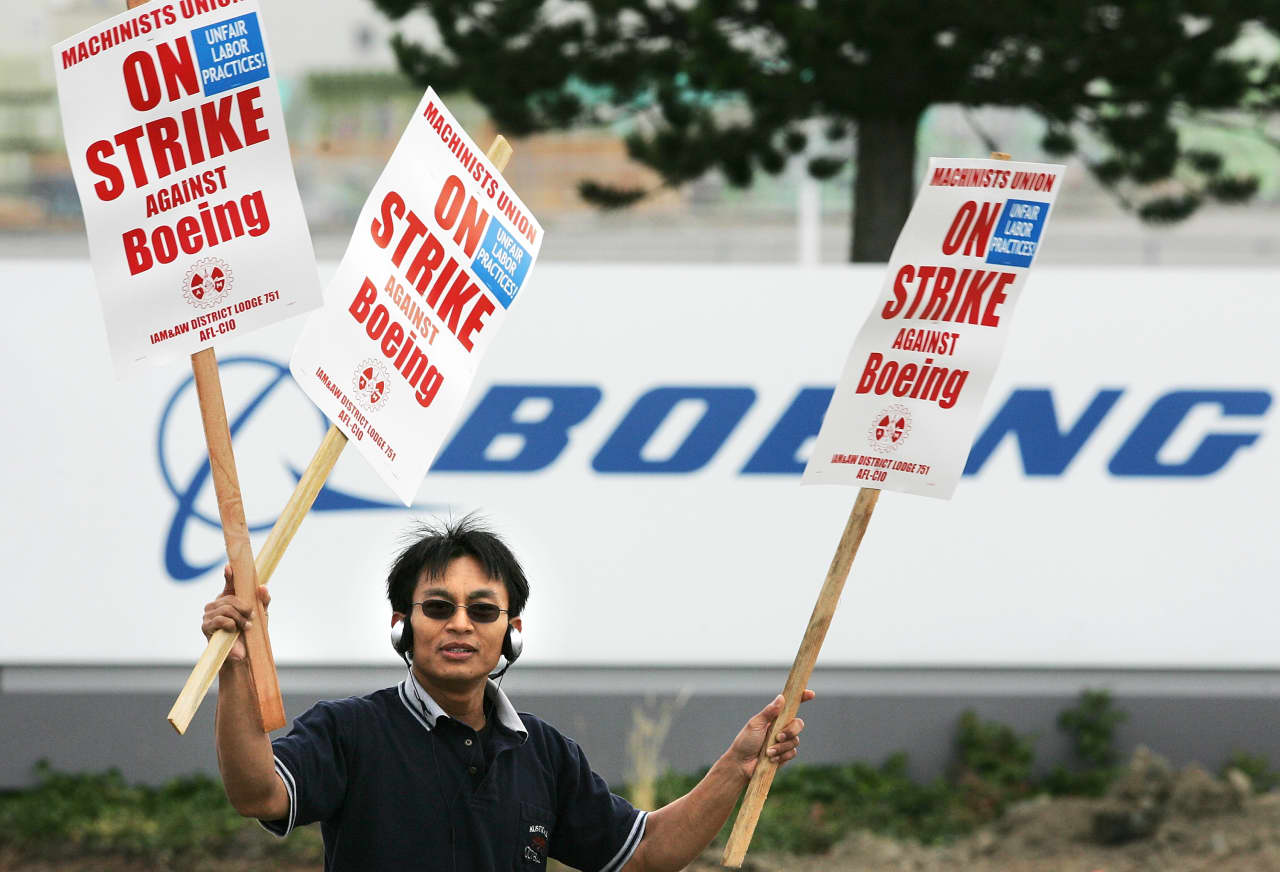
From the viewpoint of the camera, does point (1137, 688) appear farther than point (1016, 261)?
Yes

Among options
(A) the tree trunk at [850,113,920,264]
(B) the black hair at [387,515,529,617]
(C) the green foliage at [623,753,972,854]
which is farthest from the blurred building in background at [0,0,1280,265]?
(B) the black hair at [387,515,529,617]

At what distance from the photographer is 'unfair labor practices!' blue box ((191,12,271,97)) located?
122 inches

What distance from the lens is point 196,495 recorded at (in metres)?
7.67

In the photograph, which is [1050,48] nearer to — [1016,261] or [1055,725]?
[1055,725]

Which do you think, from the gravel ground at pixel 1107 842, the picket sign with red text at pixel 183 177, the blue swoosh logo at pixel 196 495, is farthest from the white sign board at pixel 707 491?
the picket sign with red text at pixel 183 177

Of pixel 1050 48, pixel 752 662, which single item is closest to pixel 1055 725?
pixel 752 662

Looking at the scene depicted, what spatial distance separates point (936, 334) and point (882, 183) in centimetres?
685

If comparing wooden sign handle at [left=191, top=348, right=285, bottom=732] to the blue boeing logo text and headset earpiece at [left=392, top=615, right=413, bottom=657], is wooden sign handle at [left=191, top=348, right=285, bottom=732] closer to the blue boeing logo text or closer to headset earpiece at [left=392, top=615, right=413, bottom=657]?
headset earpiece at [left=392, top=615, right=413, bottom=657]

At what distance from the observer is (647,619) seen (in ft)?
25.6

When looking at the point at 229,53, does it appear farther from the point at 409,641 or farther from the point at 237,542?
the point at 409,641

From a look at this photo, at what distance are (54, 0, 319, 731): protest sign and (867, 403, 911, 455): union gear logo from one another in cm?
115

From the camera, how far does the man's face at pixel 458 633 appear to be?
9.98ft

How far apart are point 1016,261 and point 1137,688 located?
479 centimetres

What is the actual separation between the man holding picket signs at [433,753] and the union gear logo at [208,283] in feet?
1.72
